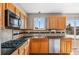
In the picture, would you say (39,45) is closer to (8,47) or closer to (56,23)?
(56,23)

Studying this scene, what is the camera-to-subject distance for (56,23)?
18.1 feet

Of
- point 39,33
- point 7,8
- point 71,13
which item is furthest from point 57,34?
point 7,8

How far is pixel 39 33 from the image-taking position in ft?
18.5

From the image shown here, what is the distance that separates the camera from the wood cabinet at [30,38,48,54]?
532 cm

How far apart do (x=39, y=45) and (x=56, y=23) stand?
1056mm

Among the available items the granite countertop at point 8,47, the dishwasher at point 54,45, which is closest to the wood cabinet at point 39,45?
the dishwasher at point 54,45

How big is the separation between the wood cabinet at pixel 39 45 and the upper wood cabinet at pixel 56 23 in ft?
1.92

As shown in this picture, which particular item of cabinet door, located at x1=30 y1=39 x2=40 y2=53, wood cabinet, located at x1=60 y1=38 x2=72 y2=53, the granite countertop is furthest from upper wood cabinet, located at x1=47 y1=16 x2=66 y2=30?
the granite countertop

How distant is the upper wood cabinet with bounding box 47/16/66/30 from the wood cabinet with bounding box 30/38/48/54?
1.92ft

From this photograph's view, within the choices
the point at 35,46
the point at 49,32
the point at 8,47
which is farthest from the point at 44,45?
the point at 8,47

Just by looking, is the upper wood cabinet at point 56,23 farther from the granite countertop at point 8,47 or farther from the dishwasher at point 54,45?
the granite countertop at point 8,47

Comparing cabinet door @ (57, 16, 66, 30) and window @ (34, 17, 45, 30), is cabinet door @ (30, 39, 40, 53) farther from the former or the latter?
cabinet door @ (57, 16, 66, 30)

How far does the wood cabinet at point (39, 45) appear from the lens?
17.5ft

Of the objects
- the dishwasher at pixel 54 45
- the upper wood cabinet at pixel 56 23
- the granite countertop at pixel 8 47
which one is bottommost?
the dishwasher at pixel 54 45
